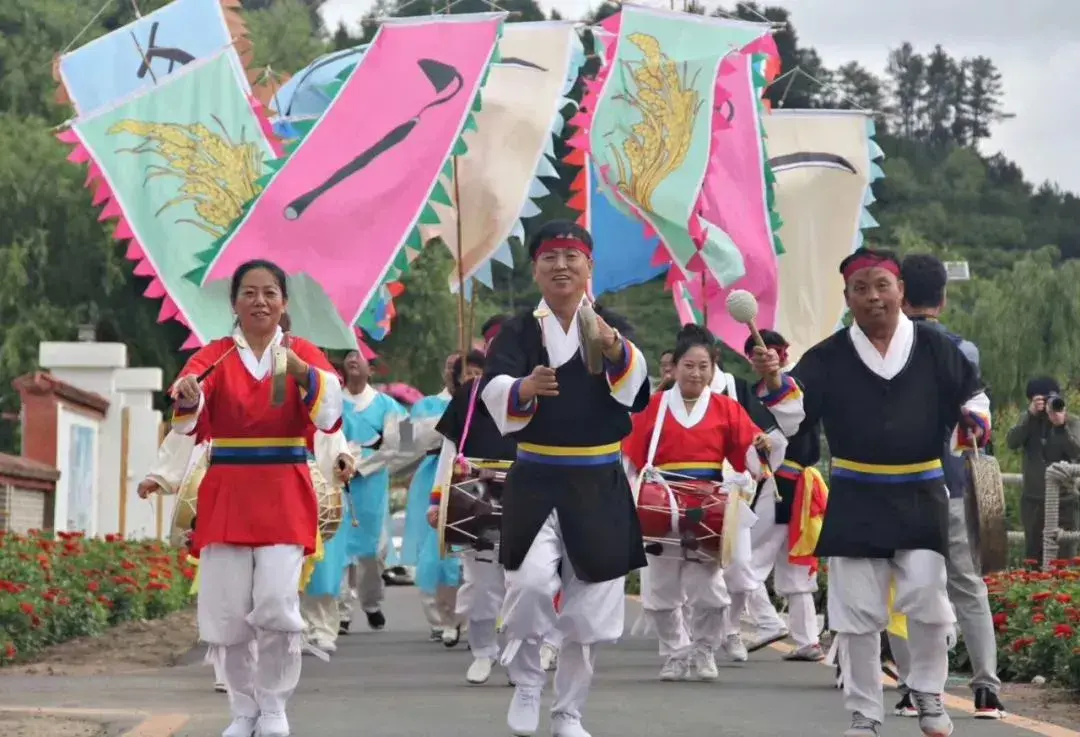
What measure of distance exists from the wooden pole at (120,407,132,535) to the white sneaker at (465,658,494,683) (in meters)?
12.4

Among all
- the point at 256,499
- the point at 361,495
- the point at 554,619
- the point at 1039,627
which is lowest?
the point at 1039,627

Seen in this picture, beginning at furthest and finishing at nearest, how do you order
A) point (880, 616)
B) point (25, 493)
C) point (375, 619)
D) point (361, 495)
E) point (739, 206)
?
point (25, 493)
point (739, 206)
point (375, 619)
point (361, 495)
point (880, 616)

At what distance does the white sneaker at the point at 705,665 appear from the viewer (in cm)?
1135

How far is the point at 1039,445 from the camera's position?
16.3 meters

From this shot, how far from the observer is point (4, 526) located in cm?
1783

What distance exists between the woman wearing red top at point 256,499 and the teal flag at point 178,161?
6.78 metres

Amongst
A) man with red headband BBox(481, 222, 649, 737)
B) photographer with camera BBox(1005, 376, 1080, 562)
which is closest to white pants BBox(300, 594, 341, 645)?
photographer with camera BBox(1005, 376, 1080, 562)

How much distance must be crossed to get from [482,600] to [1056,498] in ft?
15.0

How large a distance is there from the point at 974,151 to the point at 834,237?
293 feet

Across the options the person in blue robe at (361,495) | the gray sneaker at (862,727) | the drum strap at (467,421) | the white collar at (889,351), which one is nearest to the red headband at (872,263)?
the white collar at (889,351)

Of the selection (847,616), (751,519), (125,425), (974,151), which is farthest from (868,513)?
(974,151)

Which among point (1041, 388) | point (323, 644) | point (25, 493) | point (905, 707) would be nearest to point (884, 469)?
point (905, 707)

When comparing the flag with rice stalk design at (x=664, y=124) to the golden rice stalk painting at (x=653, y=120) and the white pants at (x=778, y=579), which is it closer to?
the golden rice stalk painting at (x=653, y=120)

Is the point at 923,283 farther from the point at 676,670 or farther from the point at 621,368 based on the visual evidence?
the point at 676,670
